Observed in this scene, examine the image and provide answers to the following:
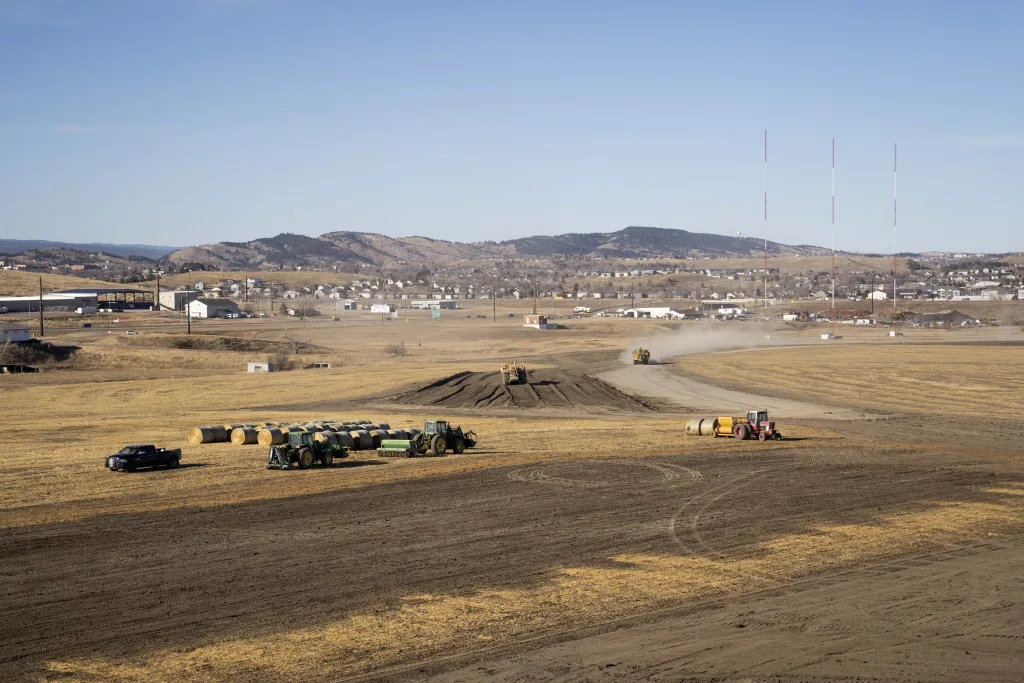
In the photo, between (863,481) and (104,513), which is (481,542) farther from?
(863,481)

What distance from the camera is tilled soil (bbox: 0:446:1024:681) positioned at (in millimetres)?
18219

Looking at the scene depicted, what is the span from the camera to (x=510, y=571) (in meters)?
23.6

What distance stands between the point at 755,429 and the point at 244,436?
80.7 feet

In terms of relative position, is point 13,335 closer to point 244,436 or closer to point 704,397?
point 244,436

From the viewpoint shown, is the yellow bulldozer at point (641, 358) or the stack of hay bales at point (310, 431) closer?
the stack of hay bales at point (310, 431)

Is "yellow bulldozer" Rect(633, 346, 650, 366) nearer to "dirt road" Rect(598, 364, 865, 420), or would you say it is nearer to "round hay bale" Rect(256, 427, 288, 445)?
"dirt road" Rect(598, 364, 865, 420)

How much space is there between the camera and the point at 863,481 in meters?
36.0

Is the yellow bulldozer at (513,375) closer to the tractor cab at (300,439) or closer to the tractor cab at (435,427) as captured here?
the tractor cab at (435,427)

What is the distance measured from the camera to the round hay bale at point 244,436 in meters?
45.2

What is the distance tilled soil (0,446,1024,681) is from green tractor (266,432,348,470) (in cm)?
515

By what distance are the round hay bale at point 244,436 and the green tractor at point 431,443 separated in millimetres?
7038

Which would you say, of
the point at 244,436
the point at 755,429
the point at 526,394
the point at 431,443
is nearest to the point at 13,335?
the point at 526,394

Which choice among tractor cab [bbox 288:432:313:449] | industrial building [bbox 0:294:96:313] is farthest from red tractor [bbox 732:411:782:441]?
industrial building [bbox 0:294:96:313]

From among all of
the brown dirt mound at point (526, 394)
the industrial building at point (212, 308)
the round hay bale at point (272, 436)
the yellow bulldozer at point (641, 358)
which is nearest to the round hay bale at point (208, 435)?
the round hay bale at point (272, 436)
